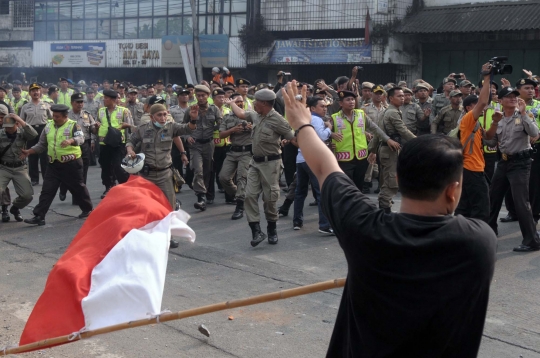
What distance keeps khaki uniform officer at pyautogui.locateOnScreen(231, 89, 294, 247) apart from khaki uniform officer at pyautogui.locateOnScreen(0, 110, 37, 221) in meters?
3.59

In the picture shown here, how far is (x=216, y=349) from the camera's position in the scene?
521cm

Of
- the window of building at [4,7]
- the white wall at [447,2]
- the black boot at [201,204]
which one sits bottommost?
the black boot at [201,204]

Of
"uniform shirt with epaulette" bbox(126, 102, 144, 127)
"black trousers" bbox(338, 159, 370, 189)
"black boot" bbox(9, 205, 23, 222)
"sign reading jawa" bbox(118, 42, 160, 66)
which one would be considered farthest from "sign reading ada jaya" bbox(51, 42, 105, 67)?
"black trousers" bbox(338, 159, 370, 189)

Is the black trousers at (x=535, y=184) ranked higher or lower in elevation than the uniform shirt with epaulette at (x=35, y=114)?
lower

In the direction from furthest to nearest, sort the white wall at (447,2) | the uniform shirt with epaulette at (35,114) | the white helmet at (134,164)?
the white wall at (447,2) → the uniform shirt with epaulette at (35,114) → the white helmet at (134,164)

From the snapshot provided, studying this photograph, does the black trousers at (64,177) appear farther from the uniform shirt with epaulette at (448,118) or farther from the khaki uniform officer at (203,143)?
the uniform shirt with epaulette at (448,118)

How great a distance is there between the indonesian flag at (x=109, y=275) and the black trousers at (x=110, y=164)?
7948 millimetres

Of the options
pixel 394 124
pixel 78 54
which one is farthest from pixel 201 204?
pixel 78 54

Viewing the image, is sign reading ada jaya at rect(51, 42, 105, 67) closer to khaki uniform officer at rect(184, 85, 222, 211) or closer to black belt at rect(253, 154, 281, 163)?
khaki uniform officer at rect(184, 85, 222, 211)

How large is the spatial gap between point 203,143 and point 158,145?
242 cm

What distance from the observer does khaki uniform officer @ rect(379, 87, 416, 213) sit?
941 centimetres

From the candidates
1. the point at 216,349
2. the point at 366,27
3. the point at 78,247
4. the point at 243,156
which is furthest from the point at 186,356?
the point at 366,27

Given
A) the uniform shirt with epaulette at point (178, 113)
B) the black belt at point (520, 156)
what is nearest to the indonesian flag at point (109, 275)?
the black belt at point (520, 156)

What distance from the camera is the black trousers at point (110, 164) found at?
1205cm
